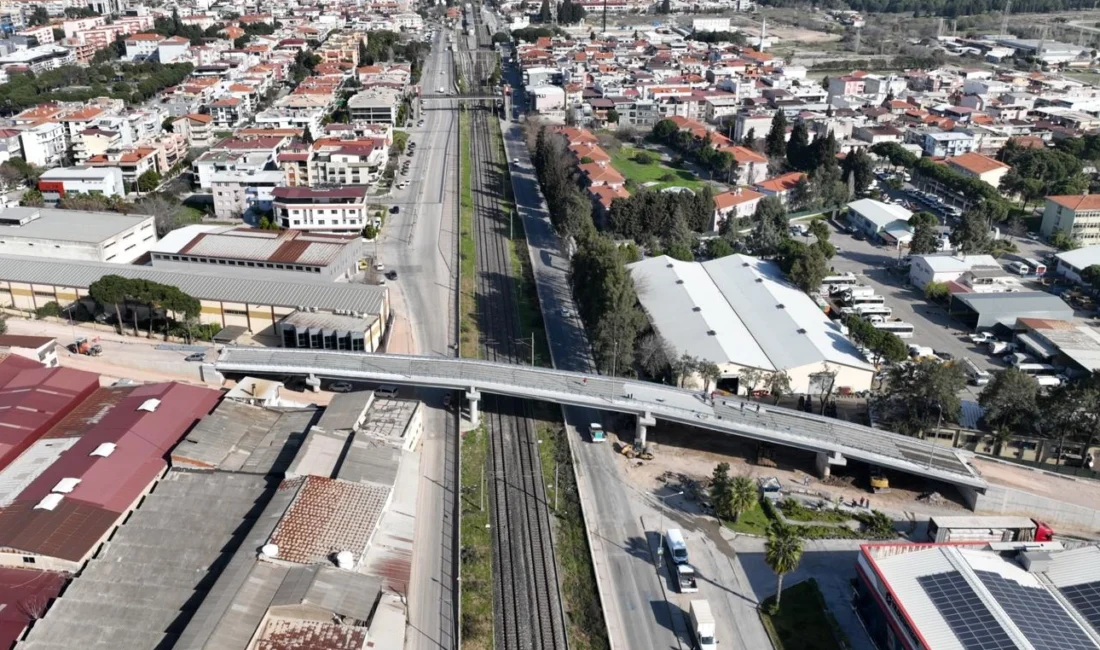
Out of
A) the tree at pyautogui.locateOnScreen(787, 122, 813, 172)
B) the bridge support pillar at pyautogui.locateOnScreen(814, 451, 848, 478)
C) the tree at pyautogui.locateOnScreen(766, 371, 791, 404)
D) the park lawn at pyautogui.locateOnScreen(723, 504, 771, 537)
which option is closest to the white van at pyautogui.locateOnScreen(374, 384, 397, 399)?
the park lawn at pyautogui.locateOnScreen(723, 504, 771, 537)

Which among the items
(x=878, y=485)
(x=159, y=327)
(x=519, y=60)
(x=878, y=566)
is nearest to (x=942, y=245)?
(x=878, y=485)

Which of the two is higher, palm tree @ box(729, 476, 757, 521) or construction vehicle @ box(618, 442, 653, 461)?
palm tree @ box(729, 476, 757, 521)

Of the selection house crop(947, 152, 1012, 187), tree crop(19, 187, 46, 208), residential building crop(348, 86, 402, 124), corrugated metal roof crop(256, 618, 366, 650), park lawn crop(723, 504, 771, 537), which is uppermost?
residential building crop(348, 86, 402, 124)

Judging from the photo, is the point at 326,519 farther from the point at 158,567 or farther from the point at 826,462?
the point at 826,462

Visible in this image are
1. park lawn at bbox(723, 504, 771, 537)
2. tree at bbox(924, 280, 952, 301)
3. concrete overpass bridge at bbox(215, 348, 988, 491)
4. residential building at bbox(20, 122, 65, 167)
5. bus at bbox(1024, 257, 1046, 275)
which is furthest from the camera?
residential building at bbox(20, 122, 65, 167)

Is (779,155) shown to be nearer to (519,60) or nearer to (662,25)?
(519,60)

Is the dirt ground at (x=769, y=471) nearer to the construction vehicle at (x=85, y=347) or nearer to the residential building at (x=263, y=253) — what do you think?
the residential building at (x=263, y=253)

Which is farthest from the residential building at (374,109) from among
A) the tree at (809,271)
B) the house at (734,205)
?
the tree at (809,271)

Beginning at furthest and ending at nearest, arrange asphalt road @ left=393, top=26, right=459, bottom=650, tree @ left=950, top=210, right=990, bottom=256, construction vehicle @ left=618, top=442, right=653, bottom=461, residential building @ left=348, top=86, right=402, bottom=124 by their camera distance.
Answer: residential building @ left=348, top=86, right=402, bottom=124 → tree @ left=950, top=210, right=990, bottom=256 → construction vehicle @ left=618, top=442, right=653, bottom=461 → asphalt road @ left=393, top=26, right=459, bottom=650

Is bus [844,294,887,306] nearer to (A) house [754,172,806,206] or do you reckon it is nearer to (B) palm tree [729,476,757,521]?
(A) house [754,172,806,206]
